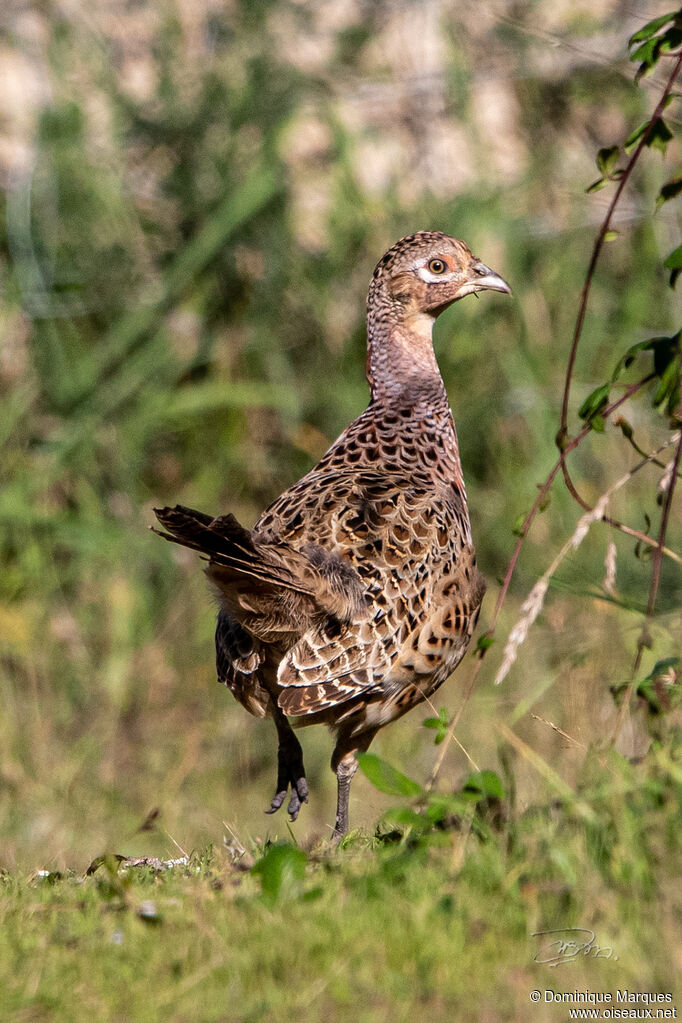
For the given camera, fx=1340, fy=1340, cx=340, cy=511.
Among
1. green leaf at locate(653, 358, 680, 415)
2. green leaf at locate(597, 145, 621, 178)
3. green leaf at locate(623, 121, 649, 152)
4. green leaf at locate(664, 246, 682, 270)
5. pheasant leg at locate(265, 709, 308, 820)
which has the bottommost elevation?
pheasant leg at locate(265, 709, 308, 820)

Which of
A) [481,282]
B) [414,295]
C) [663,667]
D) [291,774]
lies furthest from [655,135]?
[291,774]

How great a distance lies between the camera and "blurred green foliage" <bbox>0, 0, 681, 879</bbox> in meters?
8.23

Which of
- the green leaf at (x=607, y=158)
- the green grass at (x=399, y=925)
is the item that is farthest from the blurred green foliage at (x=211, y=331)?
the green grass at (x=399, y=925)

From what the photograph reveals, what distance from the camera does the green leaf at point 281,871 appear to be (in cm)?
A: 303

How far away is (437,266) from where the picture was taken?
5297 millimetres

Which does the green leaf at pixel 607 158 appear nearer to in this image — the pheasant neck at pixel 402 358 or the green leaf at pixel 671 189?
the green leaf at pixel 671 189

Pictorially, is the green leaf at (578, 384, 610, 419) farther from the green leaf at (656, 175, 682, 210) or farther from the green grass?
the green grass

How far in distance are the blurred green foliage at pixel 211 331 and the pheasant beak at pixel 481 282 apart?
9.19 feet

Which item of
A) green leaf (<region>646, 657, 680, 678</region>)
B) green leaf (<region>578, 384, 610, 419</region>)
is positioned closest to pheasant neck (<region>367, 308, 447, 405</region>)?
green leaf (<region>578, 384, 610, 419</region>)

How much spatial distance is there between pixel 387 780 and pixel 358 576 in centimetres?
124

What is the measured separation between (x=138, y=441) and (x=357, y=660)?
4.52 meters

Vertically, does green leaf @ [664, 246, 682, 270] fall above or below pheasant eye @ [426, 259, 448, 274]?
below

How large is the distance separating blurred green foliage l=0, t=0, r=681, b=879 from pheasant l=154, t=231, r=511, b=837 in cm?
291

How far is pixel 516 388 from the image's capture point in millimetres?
8242
